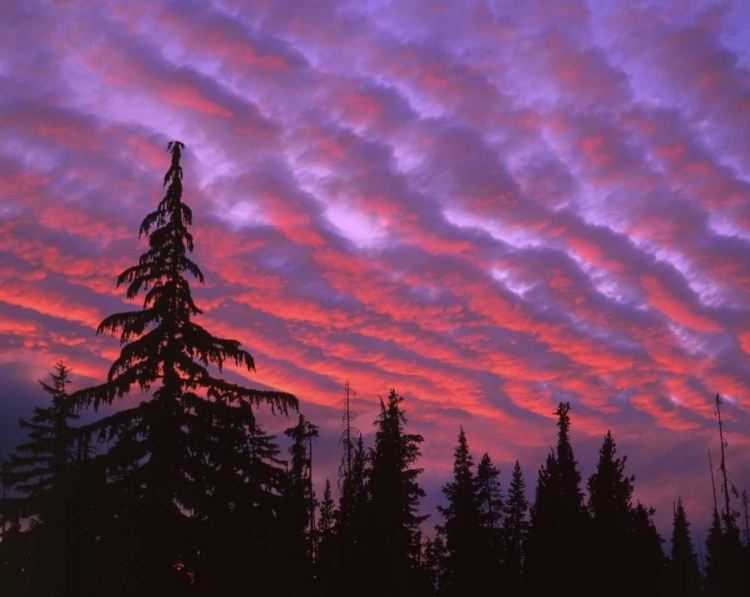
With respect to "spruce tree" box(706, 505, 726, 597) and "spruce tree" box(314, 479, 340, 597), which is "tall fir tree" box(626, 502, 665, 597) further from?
"spruce tree" box(706, 505, 726, 597)

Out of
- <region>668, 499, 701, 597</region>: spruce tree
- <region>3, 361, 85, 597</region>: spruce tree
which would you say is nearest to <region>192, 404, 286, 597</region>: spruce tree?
<region>3, 361, 85, 597</region>: spruce tree

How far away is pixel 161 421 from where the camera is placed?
21.9m

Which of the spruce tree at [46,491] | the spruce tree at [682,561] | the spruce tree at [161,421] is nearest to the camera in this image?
the spruce tree at [161,421]

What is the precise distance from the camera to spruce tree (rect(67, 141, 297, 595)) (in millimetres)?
21391

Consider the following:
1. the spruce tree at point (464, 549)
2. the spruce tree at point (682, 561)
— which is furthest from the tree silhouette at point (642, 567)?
the spruce tree at point (682, 561)

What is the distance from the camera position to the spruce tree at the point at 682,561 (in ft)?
274

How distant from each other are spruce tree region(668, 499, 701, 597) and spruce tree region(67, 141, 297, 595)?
2661 inches

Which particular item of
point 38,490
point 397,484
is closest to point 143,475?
point 397,484

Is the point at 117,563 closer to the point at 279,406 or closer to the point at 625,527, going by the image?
the point at 279,406

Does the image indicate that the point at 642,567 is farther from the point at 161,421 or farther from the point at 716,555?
the point at 716,555

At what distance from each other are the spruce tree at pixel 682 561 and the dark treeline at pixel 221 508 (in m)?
16.6

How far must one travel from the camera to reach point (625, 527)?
1737 inches

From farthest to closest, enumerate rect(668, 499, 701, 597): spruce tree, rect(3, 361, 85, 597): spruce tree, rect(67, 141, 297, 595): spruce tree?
rect(668, 499, 701, 597): spruce tree
rect(3, 361, 85, 597): spruce tree
rect(67, 141, 297, 595): spruce tree

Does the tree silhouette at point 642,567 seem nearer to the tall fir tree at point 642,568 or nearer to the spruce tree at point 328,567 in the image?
the tall fir tree at point 642,568
